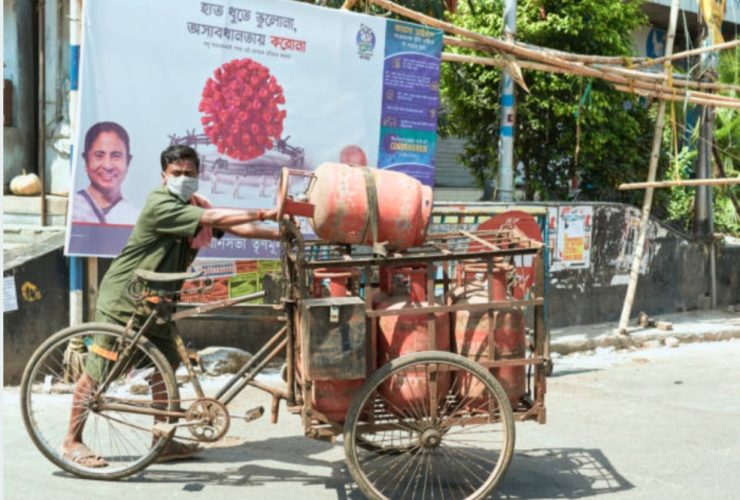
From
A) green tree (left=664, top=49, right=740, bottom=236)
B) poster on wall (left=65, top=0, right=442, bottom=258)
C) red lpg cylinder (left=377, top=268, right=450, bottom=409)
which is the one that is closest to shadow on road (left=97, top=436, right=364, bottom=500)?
red lpg cylinder (left=377, top=268, right=450, bottom=409)

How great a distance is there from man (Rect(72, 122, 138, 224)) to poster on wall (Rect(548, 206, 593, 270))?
458 cm

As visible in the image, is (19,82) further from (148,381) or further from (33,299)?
(148,381)

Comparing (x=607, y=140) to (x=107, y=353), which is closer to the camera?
(x=107, y=353)

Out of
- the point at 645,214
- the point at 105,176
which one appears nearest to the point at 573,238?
the point at 645,214

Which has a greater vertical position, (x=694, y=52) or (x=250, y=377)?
(x=694, y=52)

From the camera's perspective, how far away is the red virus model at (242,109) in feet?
22.1

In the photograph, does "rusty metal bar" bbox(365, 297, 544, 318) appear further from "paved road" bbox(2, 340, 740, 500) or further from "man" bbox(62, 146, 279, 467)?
"paved road" bbox(2, 340, 740, 500)

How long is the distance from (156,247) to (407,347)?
1.49m

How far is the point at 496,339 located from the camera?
4340mm

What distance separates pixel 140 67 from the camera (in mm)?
6402

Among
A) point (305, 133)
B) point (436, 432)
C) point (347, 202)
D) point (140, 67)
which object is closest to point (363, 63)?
point (305, 133)

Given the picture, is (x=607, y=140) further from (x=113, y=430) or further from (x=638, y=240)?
(x=113, y=430)

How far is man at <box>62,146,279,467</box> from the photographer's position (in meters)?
4.59

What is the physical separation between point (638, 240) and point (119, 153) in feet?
18.0
